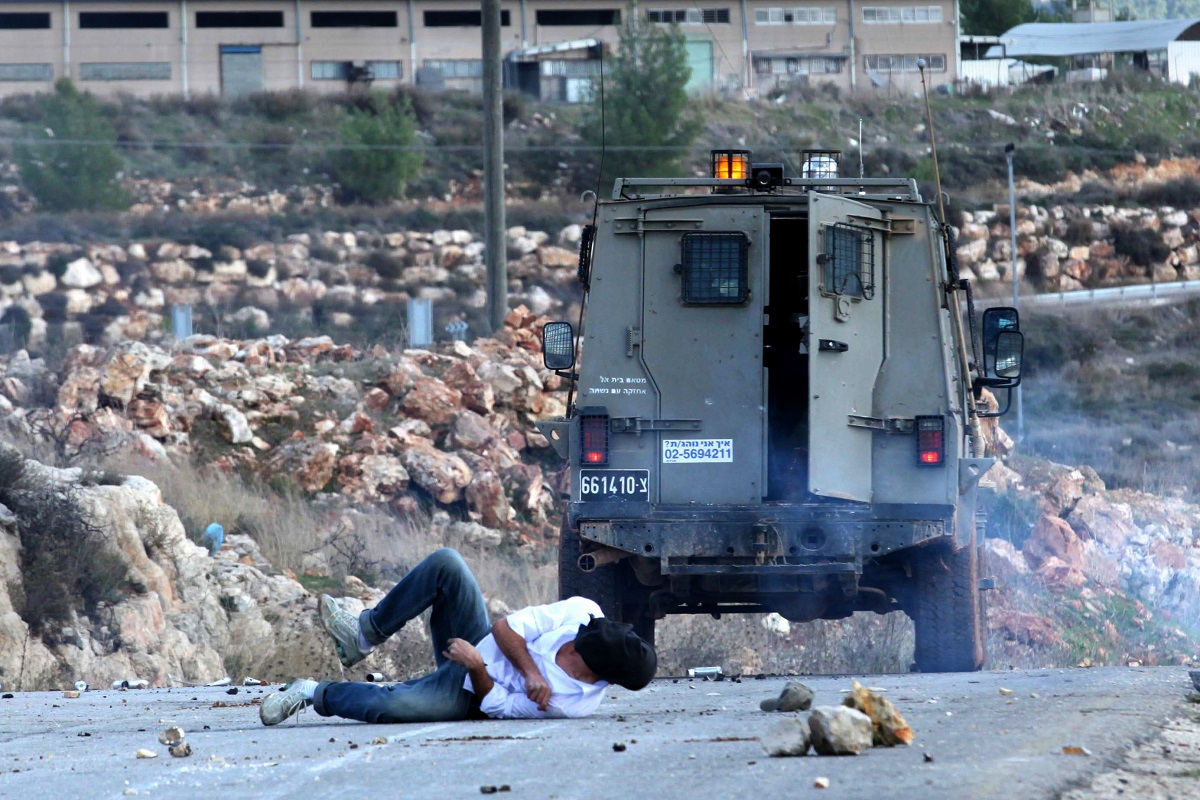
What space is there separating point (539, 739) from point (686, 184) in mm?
4766

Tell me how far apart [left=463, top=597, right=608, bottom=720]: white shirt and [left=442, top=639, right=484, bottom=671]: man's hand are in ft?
0.35

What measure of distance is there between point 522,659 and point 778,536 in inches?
124

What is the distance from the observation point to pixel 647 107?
4456cm

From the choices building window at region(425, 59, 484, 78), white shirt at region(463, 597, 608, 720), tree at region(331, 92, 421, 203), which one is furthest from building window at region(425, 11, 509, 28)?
white shirt at region(463, 597, 608, 720)

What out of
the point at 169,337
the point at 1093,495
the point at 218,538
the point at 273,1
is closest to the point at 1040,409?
the point at 1093,495

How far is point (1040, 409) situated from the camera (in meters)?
32.6

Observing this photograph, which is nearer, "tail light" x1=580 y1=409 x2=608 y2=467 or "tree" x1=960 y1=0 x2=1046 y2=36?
"tail light" x1=580 y1=409 x2=608 y2=467

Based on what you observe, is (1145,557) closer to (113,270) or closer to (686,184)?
(686,184)

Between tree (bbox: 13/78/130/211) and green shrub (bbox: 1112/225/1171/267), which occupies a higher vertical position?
tree (bbox: 13/78/130/211)

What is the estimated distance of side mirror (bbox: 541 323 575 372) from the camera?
33.8 feet

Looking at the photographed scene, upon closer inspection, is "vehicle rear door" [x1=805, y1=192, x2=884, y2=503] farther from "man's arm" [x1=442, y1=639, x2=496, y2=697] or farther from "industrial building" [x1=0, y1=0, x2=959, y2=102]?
"industrial building" [x1=0, y1=0, x2=959, y2=102]

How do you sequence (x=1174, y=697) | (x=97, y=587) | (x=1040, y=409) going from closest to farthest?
(x=1174, y=697), (x=97, y=587), (x=1040, y=409)

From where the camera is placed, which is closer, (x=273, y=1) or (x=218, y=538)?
(x=218, y=538)

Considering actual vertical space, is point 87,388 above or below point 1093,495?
above
